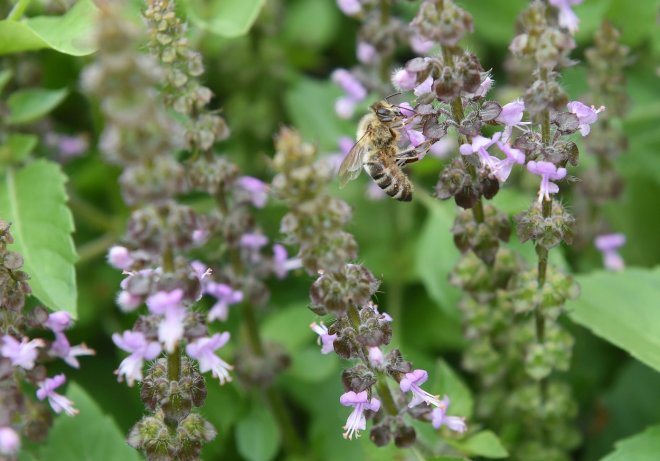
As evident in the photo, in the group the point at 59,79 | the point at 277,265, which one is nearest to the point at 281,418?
the point at 277,265

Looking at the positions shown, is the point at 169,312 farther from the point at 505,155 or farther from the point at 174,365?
the point at 505,155

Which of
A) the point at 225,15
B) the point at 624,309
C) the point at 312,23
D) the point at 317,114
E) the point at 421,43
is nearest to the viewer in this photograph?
the point at 421,43

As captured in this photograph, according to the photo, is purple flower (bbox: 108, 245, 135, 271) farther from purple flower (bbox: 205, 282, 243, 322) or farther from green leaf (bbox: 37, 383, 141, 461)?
green leaf (bbox: 37, 383, 141, 461)

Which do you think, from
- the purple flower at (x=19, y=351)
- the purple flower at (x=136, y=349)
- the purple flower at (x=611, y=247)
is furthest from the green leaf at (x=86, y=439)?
the purple flower at (x=611, y=247)

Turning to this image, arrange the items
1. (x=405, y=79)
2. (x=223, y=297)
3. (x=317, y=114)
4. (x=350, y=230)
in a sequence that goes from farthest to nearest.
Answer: (x=317, y=114) < (x=350, y=230) < (x=223, y=297) < (x=405, y=79)

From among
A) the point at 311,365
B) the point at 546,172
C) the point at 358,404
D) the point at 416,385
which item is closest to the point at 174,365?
the point at 358,404

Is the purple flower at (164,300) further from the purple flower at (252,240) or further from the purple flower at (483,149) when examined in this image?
the purple flower at (252,240)

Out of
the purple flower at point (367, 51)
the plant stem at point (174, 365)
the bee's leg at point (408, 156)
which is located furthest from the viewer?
the purple flower at point (367, 51)
